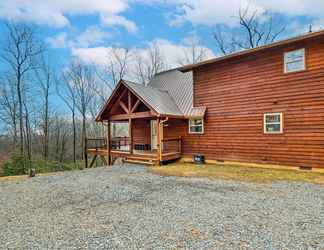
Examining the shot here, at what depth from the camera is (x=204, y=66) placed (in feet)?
41.0

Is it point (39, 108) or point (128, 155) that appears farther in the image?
point (39, 108)

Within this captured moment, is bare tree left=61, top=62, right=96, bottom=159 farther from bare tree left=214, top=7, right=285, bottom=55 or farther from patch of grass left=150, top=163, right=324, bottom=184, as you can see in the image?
patch of grass left=150, top=163, right=324, bottom=184

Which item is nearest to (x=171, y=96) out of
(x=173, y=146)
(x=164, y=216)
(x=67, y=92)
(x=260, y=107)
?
(x=173, y=146)

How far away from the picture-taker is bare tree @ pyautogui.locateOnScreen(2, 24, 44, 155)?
70.0 feet

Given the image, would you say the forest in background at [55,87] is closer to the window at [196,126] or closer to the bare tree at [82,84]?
the bare tree at [82,84]

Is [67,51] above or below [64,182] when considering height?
above

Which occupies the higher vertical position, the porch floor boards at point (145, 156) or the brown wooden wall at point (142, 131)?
the brown wooden wall at point (142, 131)

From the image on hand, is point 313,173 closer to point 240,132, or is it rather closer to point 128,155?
point 240,132

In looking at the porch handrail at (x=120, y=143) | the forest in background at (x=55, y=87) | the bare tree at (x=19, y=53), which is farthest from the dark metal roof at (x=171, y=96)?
the bare tree at (x=19, y=53)

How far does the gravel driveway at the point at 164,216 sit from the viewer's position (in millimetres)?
3596

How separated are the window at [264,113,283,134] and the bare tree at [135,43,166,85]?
71.2ft

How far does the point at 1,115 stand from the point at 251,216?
24648 millimetres

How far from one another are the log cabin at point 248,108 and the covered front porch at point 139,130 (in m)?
0.06

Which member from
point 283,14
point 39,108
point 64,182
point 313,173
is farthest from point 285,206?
point 39,108
